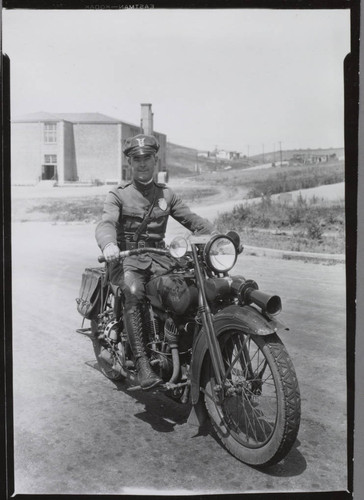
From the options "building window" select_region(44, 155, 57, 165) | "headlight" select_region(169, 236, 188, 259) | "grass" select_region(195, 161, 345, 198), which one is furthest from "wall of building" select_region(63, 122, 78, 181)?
"headlight" select_region(169, 236, 188, 259)

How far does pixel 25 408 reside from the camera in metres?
4.07

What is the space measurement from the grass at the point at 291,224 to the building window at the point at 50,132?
1.63 metres

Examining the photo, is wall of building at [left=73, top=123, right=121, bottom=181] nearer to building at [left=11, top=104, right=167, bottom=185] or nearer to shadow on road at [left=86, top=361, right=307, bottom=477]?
building at [left=11, top=104, right=167, bottom=185]

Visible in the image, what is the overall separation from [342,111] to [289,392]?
6.40 ft

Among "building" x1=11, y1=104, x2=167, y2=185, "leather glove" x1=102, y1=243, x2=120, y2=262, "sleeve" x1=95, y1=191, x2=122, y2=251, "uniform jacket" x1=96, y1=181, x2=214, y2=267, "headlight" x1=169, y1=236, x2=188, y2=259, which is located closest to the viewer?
"headlight" x1=169, y1=236, x2=188, y2=259

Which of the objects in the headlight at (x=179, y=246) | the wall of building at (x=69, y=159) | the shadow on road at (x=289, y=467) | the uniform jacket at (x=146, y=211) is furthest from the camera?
the wall of building at (x=69, y=159)

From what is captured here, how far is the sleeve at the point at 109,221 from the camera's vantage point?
13.3 feet

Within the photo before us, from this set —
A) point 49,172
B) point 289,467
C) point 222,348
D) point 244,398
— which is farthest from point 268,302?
point 49,172

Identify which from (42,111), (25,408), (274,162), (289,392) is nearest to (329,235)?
(274,162)

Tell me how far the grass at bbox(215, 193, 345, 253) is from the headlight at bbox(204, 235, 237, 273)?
86 centimetres

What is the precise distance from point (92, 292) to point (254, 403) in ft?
6.54

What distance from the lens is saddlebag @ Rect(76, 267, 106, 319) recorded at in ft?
16.1

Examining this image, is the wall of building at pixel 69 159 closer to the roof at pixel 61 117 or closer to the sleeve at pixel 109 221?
the roof at pixel 61 117

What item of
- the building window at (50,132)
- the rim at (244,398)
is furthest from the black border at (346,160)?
the rim at (244,398)
